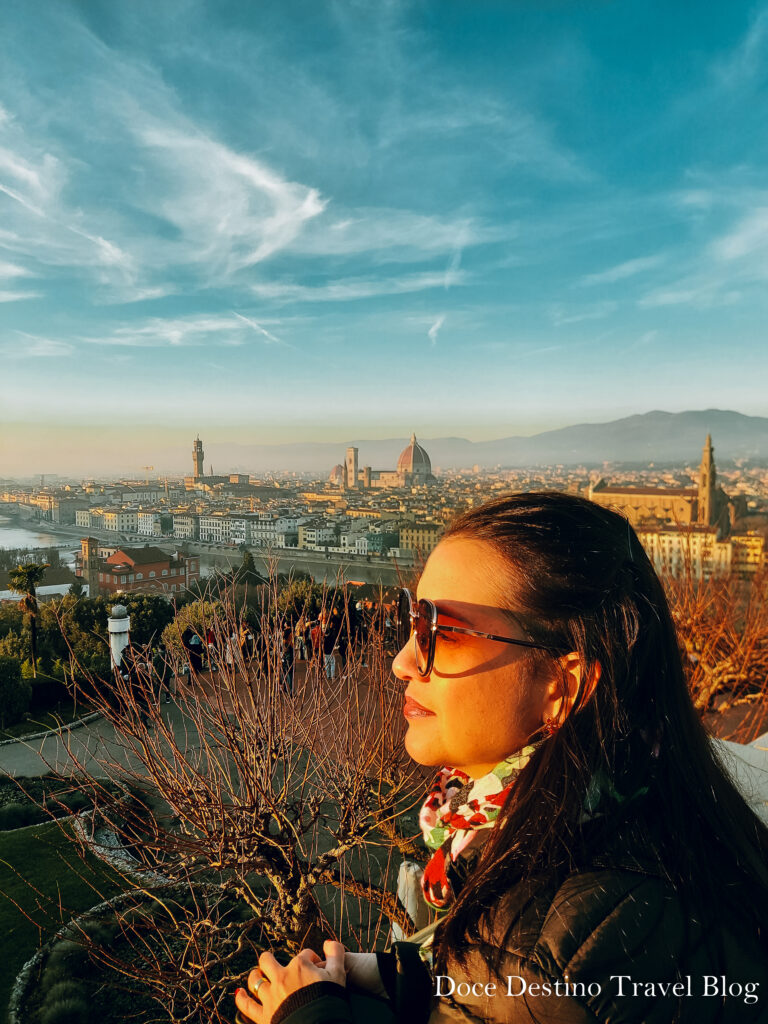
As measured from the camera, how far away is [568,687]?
891 mm

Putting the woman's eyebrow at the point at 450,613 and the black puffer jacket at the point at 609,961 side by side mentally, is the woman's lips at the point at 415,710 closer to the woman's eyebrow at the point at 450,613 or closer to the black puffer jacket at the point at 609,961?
the woman's eyebrow at the point at 450,613

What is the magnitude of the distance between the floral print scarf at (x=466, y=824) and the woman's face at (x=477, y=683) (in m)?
0.02

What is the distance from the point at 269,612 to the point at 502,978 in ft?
10.7

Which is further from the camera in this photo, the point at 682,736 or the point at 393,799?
the point at 393,799

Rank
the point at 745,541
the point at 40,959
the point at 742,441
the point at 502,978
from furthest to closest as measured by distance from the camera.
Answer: the point at 742,441 → the point at 745,541 → the point at 40,959 → the point at 502,978

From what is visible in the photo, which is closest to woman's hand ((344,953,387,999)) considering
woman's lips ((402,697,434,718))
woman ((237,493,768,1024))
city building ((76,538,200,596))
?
woman ((237,493,768,1024))

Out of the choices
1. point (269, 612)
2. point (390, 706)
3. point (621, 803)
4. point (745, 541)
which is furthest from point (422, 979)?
point (745, 541)

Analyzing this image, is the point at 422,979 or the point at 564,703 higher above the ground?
the point at 564,703

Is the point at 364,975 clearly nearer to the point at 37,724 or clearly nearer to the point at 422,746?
the point at 422,746

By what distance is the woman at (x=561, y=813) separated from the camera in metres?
0.68

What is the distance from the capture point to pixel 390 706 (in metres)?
3.51

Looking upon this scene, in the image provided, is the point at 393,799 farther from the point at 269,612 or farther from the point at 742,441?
the point at 742,441

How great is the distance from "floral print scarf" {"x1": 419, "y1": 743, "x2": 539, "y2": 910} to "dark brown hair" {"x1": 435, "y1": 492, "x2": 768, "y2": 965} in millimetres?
49

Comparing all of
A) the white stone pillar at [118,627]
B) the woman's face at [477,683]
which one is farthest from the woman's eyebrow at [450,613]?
the white stone pillar at [118,627]
